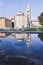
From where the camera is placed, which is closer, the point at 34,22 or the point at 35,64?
the point at 35,64

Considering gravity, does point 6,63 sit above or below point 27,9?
below

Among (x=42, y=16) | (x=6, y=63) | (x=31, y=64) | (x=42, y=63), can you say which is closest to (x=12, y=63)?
(x=6, y=63)

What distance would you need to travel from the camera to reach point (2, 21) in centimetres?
5962

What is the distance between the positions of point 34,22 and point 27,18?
32.6ft

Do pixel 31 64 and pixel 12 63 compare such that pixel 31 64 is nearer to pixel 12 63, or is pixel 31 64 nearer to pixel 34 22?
pixel 12 63

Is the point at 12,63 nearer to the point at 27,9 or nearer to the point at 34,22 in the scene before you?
the point at 27,9

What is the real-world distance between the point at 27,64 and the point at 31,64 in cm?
11

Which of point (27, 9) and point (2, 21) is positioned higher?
point (27, 9)

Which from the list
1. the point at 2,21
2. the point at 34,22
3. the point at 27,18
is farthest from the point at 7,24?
the point at 34,22

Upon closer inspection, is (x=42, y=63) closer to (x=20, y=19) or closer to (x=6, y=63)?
(x=6, y=63)

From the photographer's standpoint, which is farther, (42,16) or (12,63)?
(42,16)

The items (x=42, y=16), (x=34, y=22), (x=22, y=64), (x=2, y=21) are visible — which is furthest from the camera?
(x=34, y=22)

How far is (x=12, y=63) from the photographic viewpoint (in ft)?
15.6

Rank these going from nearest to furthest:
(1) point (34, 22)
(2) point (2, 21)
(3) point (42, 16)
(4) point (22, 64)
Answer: (4) point (22, 64) < (3) point (42, 16) < (2) point (2, 21) < (1) point (34, 22)
